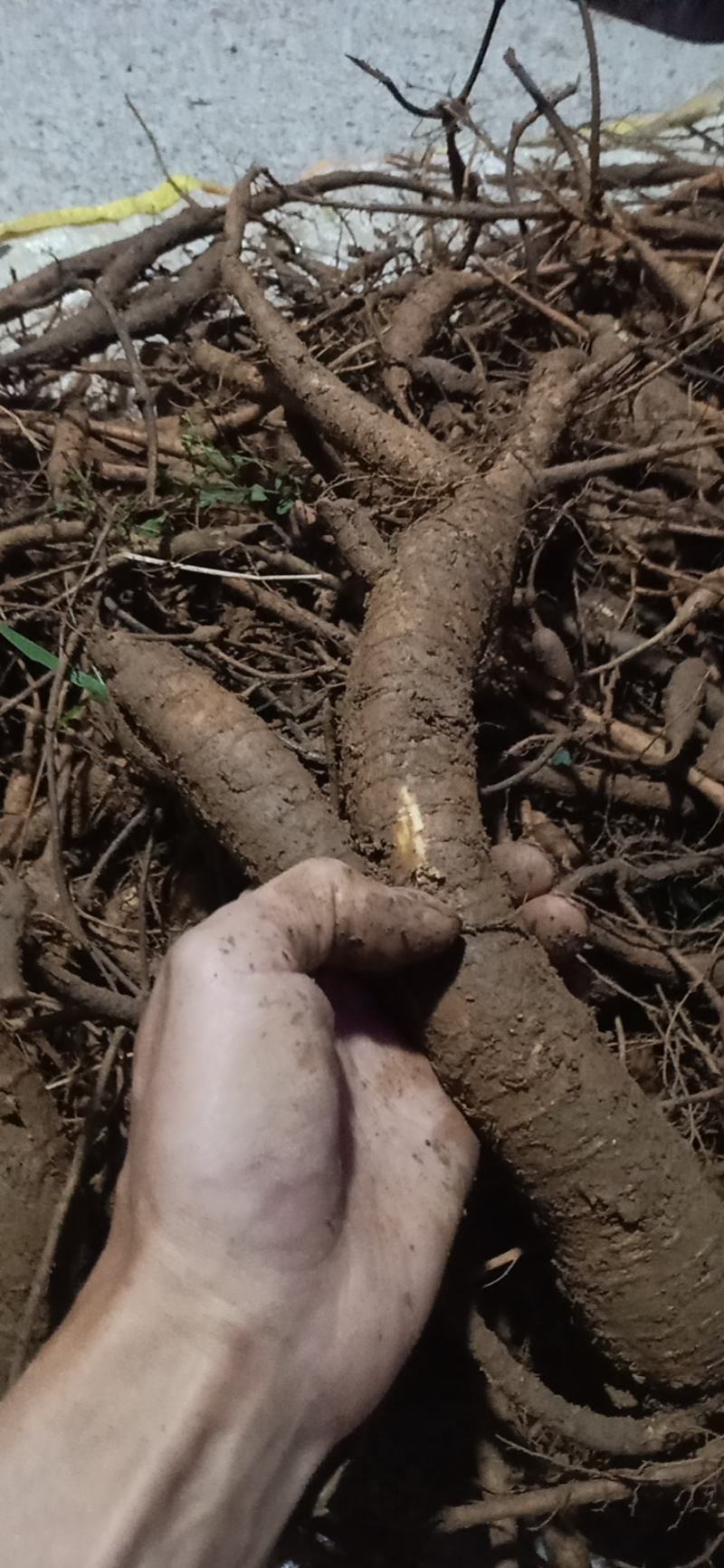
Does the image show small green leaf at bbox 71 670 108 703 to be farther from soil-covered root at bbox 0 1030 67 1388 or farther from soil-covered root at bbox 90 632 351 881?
soil-covered root at bbox 0 1030 67 1388

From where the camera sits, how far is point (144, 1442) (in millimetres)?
727

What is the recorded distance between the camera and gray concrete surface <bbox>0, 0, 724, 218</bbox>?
171 cm

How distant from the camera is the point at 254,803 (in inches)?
38.5

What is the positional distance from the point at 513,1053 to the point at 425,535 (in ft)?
1.63

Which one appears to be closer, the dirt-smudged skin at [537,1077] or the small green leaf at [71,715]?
the dirt-smudged skin at [537,1077]

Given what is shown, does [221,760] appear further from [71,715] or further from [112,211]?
[112,211]

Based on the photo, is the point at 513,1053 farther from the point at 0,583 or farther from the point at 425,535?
the point at 0,583

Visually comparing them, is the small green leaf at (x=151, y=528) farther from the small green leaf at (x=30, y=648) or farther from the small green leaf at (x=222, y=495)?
the small green leaf at (x=30, y=648)

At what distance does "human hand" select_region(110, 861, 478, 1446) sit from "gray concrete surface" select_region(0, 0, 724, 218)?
1384mm

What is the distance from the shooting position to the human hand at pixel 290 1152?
0.76 m

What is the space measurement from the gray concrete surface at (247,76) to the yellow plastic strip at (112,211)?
39 mm

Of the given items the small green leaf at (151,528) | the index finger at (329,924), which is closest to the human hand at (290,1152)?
the index finger at (329,924)

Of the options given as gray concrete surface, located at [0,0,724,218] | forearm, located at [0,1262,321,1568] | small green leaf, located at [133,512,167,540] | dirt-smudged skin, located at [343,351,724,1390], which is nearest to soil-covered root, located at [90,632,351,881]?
dirt-smudged skin, located at [343,351,724,1390]

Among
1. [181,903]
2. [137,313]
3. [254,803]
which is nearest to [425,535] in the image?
[254,803]
